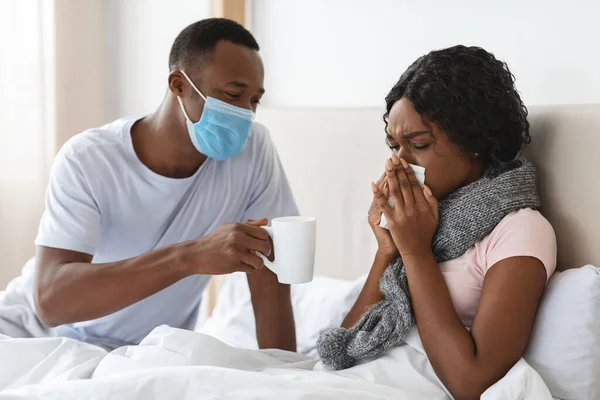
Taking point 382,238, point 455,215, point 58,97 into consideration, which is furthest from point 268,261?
point 58,97

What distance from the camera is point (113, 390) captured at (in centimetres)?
117

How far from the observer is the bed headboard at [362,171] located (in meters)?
1.42

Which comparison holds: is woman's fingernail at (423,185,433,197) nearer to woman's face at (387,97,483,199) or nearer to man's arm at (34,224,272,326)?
woman's face at (387,97,483,199)

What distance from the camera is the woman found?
1309mm

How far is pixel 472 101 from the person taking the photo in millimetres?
1411

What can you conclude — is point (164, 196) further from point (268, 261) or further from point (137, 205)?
point (268, 261)

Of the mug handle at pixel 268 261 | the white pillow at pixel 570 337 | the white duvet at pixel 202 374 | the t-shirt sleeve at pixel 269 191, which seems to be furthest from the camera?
the t-shirt sleeve at pixel 269 191

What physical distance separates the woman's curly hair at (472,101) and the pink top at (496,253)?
0.15 meters

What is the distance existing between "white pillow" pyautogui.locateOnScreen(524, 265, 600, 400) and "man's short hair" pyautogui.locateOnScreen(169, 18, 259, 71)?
2.90 feet

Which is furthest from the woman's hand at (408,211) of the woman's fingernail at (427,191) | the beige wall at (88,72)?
the beige wall at (88,72)

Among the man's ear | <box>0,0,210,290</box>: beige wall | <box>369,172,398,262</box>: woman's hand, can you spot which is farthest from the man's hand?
<box>0,0,210,290</box>: beige wall

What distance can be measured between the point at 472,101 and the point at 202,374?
68 cm

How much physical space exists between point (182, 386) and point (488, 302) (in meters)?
0.51

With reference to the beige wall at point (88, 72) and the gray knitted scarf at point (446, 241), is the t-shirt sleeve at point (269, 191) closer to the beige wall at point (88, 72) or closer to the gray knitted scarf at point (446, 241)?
the gray knitted scarf at point (446, 241)
